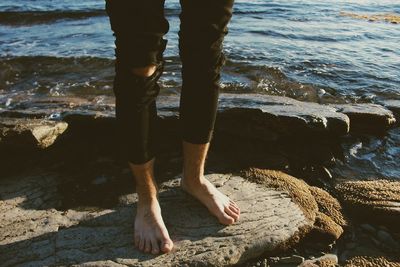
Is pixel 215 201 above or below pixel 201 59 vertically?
below

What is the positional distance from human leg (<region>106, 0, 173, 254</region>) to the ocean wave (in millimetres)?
8636

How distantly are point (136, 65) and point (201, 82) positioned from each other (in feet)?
1.11

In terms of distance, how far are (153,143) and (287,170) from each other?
1194 mm

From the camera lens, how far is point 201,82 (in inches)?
77.8

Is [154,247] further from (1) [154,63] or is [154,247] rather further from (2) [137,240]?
(1) [154,63]

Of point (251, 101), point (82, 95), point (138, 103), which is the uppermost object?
point (138, 103)

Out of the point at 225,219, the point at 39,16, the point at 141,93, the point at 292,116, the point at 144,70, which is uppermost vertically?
the point at 144,70

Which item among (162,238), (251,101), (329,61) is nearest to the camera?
(162,238)

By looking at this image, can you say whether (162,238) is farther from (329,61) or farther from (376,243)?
(329,61)

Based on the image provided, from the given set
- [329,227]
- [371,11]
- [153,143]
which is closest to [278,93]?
[329,227]

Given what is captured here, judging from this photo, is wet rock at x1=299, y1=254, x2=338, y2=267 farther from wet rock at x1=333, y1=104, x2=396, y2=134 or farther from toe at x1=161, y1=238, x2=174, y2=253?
wet rock at x1=333, y1=104, x2=396, y2=134

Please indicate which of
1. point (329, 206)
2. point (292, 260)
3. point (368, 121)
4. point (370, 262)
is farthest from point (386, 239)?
point (368, 121)

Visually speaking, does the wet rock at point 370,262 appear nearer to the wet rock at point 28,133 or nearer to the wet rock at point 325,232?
the wet rock at point 325,232

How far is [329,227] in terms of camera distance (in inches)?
89.4
